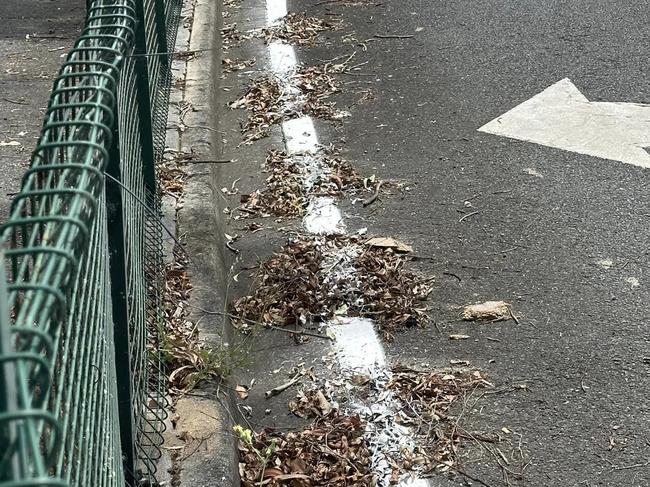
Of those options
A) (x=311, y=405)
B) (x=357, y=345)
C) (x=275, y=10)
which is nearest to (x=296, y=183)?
(x=357, y=345)

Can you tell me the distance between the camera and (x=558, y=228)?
5.08 m

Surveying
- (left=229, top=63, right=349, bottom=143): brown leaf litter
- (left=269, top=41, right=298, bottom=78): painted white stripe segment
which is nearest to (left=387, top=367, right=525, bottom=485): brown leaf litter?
(left=229, top=63, right=349, bottom=143): brown leaf litter

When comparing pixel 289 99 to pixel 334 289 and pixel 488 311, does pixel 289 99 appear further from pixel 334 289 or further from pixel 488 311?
pixel 488 311

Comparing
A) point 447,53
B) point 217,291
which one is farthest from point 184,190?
point 447,53

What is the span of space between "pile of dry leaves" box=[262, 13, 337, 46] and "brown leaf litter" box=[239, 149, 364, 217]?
2.15 m

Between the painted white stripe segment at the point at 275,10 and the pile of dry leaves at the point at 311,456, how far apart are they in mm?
5304

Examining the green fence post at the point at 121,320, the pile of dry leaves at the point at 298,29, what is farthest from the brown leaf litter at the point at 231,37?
the green fence post at the point at 121,320

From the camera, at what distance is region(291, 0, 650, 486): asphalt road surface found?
3.84 meters

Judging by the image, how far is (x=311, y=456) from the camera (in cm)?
361

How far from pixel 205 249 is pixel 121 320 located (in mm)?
1591

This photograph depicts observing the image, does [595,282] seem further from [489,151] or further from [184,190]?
[184,190]

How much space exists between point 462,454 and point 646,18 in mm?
5501

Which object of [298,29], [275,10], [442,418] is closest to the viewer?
[442,418]

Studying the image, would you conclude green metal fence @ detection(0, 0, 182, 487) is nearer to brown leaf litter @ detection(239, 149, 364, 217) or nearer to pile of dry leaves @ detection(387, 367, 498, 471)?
pile of dry leaves @ detection(387, 367, 498, 471)
